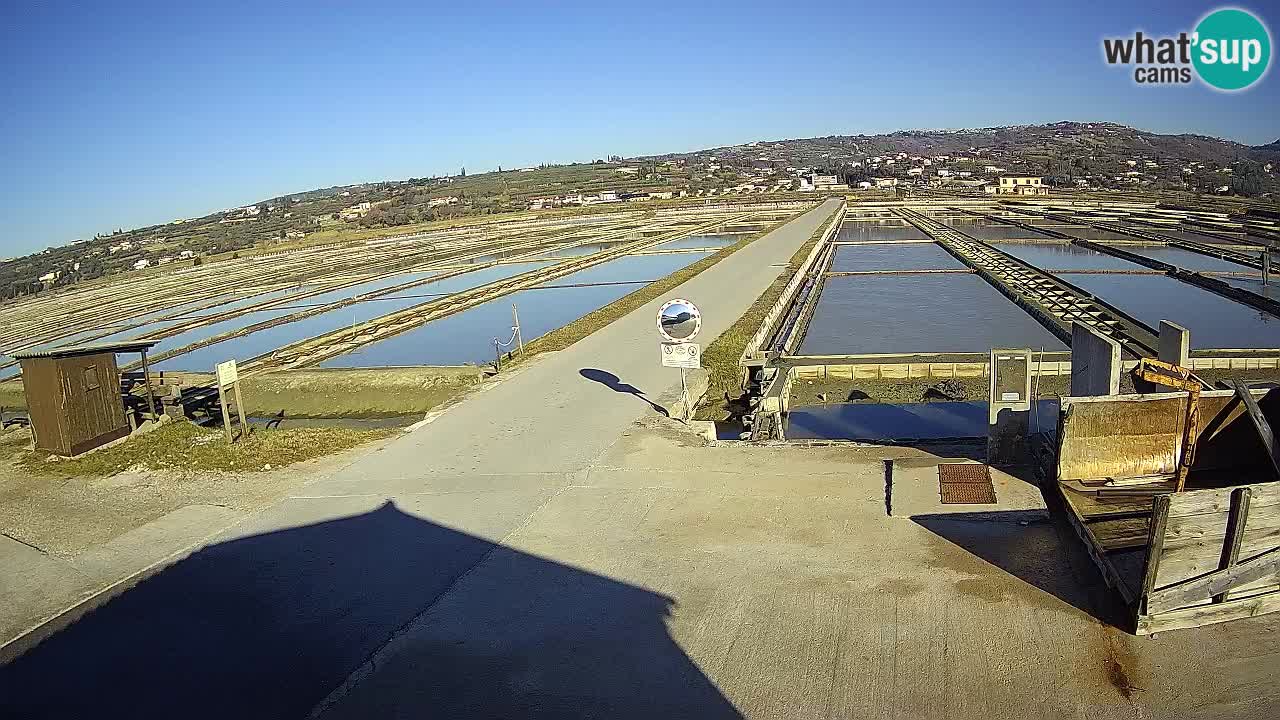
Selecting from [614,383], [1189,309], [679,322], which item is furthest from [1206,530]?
[1189,309]

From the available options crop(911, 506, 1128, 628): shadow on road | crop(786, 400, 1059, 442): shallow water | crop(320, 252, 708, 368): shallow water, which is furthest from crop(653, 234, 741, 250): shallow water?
crop(911, 506, 1128, 628): shadow on road

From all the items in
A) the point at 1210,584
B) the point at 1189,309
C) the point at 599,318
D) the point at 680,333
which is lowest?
the point at 1189,309

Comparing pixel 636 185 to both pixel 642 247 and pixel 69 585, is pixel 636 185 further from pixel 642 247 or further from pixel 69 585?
pixel 69 585

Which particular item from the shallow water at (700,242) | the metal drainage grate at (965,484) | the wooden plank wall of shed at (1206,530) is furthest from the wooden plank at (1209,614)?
the shallow water at (700,242)

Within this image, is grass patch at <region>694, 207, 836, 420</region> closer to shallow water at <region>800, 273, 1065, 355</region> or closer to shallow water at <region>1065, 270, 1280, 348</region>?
shallow water at <region>800, 273, 1065, 355</region>

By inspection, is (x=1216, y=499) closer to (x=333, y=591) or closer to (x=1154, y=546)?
(x=1154, y=546)
